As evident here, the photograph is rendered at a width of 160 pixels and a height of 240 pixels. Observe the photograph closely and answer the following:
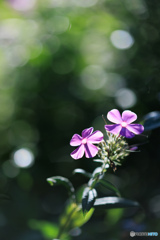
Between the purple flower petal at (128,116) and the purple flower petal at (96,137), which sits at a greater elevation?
the purple flower petal at (128,116)

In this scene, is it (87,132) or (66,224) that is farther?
(66,224)

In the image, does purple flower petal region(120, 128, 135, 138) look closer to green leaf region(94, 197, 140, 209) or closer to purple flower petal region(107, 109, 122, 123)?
purple flower petal region(107, 109, 122, 123)

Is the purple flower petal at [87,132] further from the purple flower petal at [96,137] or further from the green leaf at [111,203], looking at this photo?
the green leaf at [111,203]

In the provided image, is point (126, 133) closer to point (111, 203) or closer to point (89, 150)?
point (89, 150)

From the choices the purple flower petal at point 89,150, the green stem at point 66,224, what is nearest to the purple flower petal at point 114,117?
the purple flower petal at point 89,150

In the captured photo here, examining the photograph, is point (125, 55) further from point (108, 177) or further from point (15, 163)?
point (15, 163)

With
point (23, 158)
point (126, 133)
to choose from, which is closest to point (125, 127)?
point (126, 133)
